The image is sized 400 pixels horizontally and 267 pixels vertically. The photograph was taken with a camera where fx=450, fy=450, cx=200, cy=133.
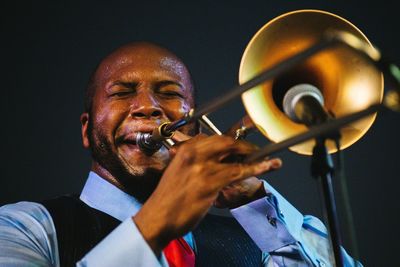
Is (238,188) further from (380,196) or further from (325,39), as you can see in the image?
(380,196)

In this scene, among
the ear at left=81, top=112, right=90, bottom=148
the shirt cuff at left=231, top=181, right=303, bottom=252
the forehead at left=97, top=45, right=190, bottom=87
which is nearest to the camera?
the shirt cuff at left=231, top=181, right=303, bottom=252

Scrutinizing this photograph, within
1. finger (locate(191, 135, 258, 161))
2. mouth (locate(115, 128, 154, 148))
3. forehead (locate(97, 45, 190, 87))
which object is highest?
forehead (locate(97, 45, 190, 87))

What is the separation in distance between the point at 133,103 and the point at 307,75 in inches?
35.3

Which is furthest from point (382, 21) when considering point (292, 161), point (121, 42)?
point (121, 42)

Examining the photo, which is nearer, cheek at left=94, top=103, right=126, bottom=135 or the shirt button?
the shirt button

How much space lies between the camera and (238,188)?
1.78 m

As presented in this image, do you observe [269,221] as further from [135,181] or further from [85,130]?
[85,130]

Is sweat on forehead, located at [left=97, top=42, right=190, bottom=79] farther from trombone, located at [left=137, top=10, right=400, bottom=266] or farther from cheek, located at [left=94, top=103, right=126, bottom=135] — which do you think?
trombone, located at [left=137, top=10, right=400, bottom=266]

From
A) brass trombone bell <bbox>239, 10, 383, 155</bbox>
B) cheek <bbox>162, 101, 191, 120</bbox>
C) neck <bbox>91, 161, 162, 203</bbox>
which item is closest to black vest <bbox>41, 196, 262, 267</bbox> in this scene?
neck <bbox>91, 161, 162, 203</bbox>

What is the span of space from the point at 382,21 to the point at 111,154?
80.6 inches

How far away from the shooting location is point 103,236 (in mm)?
1759

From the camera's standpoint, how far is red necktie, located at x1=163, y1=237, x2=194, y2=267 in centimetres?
170

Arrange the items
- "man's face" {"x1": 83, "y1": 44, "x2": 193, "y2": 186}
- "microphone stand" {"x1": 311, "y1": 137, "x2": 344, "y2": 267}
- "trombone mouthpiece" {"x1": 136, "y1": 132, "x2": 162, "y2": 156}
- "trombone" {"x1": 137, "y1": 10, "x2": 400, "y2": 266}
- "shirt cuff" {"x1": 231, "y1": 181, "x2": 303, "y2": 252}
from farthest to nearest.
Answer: "man's face" {"x1": 83, "y1": 44, "x2": 193, "y2": 186}, "trombone mouthpiece" {"x1": 136, "y1": 132, "x2": 162, "y2": 156}, "shirt cuff" {"x1": 231, "y1": 181, "x2": 303, "y2": 252}, "trombone" {"x1": 137, "y1": 10, "x2": 400, "y2": 266}, "microphone stand" {"x1": 311, "y1": 137, "x2": 344, "y2": 267}

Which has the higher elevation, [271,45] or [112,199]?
[271,45]
